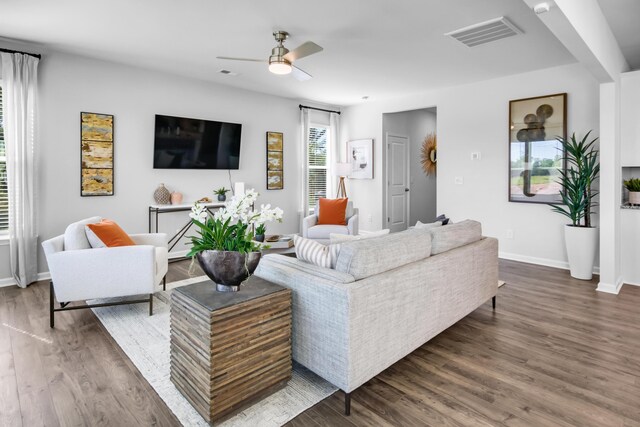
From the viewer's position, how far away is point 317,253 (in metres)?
2.17

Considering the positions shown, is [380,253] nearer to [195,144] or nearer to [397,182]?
[195,144]

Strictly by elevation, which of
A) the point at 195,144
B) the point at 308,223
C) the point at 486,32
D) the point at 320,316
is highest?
the point at 486,32

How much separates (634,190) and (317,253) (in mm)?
3942

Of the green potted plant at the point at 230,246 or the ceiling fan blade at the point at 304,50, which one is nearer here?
the green potted plant at the point at 230,246

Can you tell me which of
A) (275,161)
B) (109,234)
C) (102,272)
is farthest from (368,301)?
(275,161)

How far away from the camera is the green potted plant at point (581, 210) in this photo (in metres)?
4.16

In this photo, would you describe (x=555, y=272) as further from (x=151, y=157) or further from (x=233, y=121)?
(x=151, y=157)

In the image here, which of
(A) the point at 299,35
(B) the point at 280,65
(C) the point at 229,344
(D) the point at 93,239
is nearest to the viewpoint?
(C) the point at 229,344

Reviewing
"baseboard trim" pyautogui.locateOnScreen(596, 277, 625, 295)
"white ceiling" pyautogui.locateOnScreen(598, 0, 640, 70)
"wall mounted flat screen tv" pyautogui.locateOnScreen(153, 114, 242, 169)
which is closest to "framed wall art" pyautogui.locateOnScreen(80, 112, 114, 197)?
"wall mounted flat screen tv" pyautogui.locateOnScreen(153, 114, 242, 169)

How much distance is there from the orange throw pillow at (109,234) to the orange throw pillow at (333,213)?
2878mm

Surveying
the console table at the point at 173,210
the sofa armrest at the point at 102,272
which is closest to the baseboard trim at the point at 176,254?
the console table at the point at 173,210

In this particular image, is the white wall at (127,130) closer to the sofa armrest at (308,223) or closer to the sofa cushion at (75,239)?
the sofa armrest at (308,223)

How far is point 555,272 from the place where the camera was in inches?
179

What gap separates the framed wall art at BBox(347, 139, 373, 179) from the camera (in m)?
7.05
